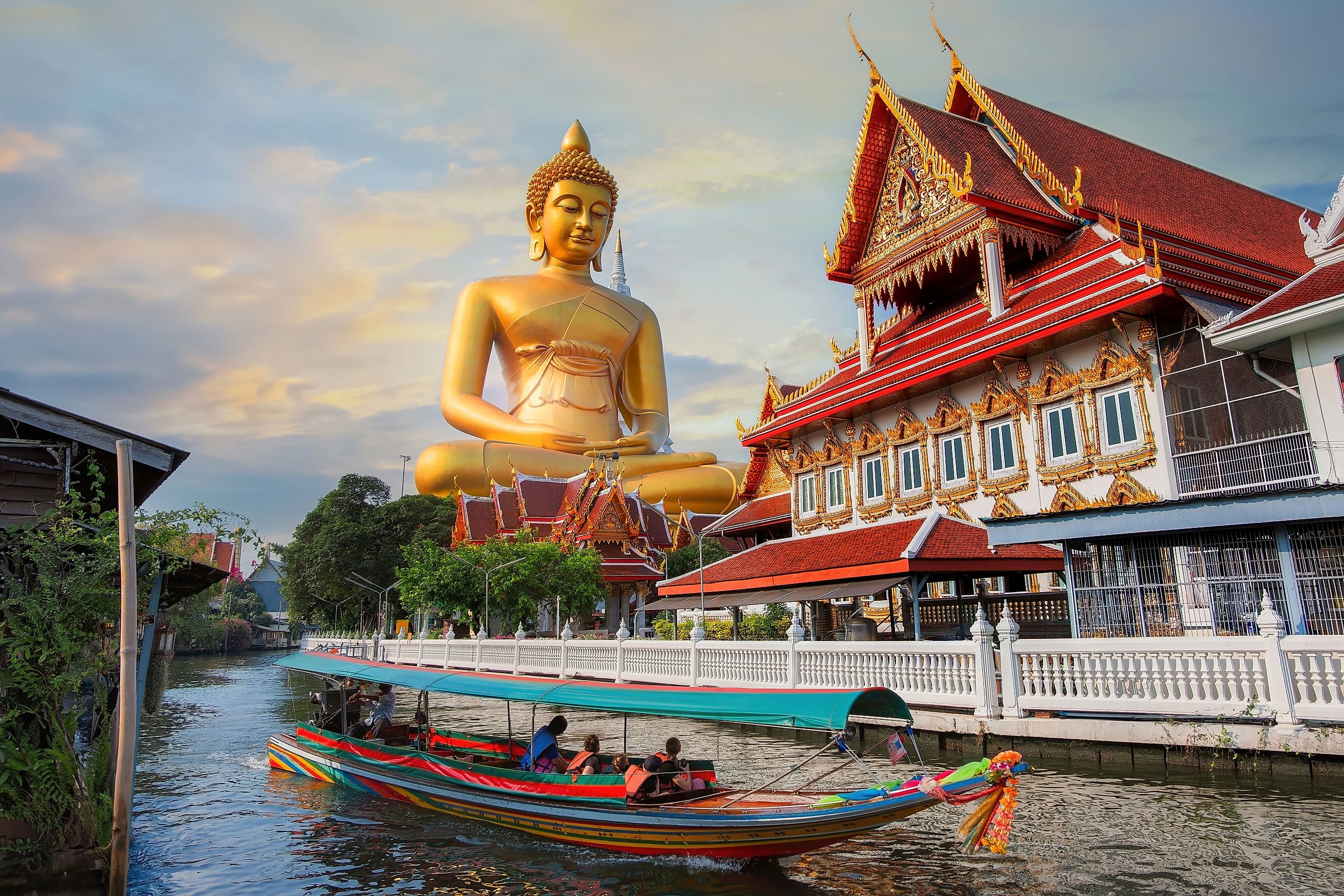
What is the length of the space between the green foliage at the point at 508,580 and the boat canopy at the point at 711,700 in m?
15.3

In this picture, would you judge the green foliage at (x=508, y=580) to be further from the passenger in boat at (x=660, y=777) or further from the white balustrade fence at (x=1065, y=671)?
the passenger in boat at (x=660, y=777)

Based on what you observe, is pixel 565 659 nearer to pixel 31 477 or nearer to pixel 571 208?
pixel 31 477

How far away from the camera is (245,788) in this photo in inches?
528

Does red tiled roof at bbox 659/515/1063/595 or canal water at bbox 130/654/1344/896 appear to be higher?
red tiled roof at bbox 659/515/1063/595

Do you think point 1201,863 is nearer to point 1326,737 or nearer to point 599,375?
point 1326,737

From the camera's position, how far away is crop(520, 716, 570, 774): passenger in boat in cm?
961

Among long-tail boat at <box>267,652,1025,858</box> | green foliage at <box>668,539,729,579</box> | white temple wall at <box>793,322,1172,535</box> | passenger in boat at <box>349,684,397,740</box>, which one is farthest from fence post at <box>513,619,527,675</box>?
green foliage at <box>668,539,729,579</box>

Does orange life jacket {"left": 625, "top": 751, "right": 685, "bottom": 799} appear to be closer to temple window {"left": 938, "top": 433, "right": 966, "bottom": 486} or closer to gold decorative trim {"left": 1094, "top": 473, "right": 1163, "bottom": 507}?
gold decorative trim {"left": 1094, "top": 473, "right": 1163, "bottom": 507}

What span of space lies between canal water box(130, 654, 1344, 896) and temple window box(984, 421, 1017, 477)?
6671 millimetres

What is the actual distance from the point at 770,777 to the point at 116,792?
755 centimetres

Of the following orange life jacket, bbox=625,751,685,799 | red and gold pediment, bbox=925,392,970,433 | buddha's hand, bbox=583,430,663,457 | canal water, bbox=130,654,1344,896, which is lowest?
canal water, bbox=130,654,1344,896

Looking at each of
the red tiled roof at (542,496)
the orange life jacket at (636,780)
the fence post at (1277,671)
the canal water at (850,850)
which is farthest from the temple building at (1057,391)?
the red tiled roof at (542,496)

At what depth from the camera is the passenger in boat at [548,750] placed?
9.61m

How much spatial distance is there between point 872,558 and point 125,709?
11.6 m
